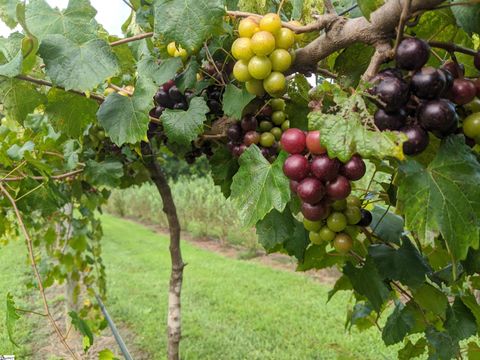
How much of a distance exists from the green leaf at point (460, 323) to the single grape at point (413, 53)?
99 cm

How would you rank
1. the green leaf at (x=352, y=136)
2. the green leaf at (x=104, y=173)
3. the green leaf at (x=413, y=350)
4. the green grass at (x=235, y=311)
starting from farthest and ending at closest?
the green grass at (x=235, y=311) < the green leaf at (x=104, y=173) < the green leaf at (x=413, y=350) < the green leaf at (x=352, y=136)

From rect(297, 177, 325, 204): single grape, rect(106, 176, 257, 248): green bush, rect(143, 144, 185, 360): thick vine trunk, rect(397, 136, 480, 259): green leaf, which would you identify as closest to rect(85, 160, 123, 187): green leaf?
rect(143, 144, 185, 360): thick vine trunk

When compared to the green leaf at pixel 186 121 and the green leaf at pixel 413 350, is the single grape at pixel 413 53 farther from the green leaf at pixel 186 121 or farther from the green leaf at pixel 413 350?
the green leaf at pixel 413 350

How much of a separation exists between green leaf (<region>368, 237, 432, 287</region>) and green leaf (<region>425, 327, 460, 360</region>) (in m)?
0.27

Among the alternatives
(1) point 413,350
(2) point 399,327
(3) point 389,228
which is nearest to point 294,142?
(3) point 389,228

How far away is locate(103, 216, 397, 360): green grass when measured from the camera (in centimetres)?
423

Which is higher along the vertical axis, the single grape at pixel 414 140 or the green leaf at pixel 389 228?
the single grape at pixel 414 140

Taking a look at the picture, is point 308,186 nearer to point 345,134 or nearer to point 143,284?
point 345,134

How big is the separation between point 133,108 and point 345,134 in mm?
614

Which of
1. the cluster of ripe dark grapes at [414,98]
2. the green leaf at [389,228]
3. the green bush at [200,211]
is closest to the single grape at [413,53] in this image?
the cluster of ripe dark grapes at [414,98]

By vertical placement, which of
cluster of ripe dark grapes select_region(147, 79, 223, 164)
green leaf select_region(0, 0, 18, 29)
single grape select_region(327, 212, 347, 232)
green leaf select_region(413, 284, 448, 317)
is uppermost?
green leaf select_region(0, 0, 18, 29)

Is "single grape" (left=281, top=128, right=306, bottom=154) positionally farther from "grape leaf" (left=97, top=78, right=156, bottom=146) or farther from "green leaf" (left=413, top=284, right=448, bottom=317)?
"green leaf" (left=413, top=284, right=448, bottom=317)

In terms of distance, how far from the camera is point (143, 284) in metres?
6.77

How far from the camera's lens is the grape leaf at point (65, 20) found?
101 centimetres
